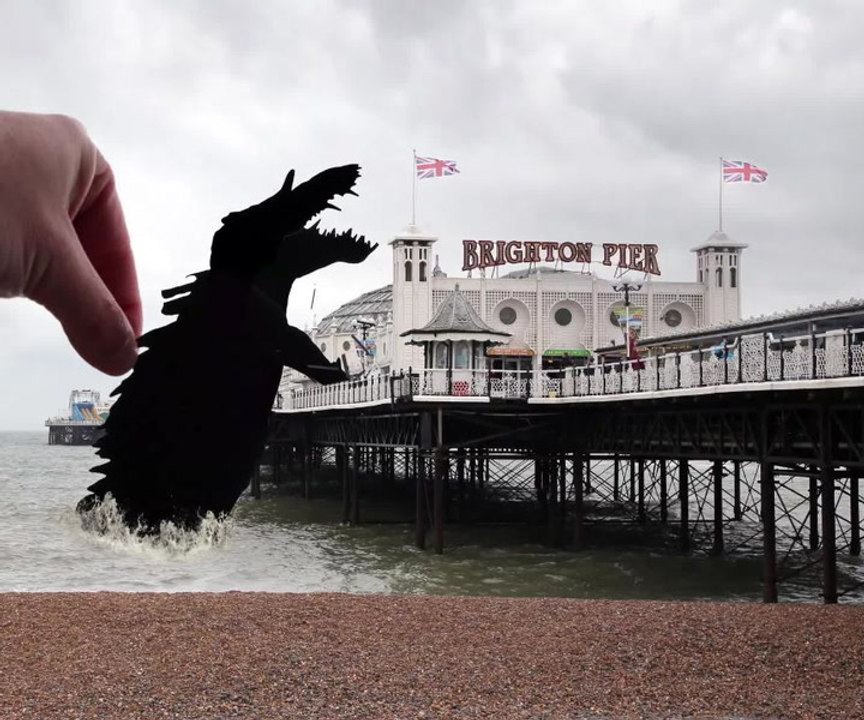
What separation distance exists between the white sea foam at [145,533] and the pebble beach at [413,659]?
398 inches

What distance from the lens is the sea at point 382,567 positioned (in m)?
29.2

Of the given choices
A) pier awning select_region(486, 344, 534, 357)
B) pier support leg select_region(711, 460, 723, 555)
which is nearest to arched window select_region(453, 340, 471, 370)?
pier support leg select_region(711, 460, 723, 555)

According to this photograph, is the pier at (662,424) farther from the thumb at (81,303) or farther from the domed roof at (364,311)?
the domed roof at (364,311)

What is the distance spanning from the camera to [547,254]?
65.9 m

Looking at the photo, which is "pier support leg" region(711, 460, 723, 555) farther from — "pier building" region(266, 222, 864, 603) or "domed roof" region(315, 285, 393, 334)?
"domed roof" region(315, 285, 393, 334)

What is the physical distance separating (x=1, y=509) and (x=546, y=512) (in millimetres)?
23760

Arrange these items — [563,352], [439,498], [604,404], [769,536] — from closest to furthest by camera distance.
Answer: [769,536] → [604,404] → [439,498] → [563,352]

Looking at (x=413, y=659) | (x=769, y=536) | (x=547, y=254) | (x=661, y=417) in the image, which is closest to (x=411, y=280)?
(x=547, y=254)

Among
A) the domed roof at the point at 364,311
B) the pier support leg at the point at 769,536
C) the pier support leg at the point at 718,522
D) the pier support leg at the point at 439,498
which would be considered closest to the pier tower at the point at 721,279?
the domed roof at the point at 364,311

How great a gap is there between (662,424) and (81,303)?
31.0 m

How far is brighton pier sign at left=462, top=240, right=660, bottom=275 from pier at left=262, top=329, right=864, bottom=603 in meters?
17.1

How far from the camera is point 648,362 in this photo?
32156 mm

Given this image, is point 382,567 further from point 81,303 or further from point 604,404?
point 81,303

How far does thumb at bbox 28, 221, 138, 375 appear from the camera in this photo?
380cm
